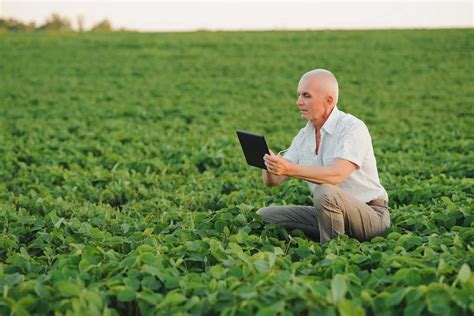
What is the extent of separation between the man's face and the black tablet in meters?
0.46

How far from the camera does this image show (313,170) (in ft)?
16.1

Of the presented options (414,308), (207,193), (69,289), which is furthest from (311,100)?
(207,193)

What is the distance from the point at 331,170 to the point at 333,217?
0.38 metres

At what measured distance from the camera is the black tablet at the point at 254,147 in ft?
16.3

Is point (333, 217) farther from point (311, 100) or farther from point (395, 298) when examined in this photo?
point (395, 298)

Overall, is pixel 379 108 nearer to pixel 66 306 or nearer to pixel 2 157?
pixel 2 157

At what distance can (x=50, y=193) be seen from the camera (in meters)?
7.74

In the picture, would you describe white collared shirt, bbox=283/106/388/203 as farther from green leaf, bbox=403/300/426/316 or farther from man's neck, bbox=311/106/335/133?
green leaf, bbox=403/300/426/316

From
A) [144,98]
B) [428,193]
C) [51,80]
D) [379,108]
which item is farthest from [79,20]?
[428,193]

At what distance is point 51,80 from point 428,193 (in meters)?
17.7

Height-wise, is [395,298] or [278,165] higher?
[278,165]

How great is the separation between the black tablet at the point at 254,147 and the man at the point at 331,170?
0.10 metres

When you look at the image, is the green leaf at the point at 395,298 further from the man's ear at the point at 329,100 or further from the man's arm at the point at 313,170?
the man's ear at the point at 329,100

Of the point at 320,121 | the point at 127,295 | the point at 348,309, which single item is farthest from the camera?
the point at 320,121
